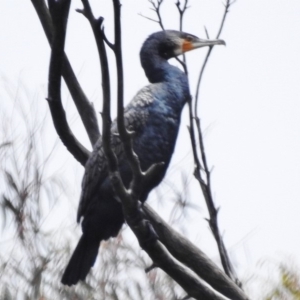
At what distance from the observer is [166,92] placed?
13.0ft

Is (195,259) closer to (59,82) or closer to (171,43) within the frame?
A: (59,82)

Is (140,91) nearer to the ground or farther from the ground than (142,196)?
farther from the ground

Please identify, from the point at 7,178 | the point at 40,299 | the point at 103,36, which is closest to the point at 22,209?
the point at 7,178

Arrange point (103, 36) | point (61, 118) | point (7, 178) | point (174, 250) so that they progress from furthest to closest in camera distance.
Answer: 1. point (7, 178)
2. point (174, 250)
3. point (61, 118)
4. point (103, 36)

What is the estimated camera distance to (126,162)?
3832 mm

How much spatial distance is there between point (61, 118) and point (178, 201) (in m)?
2.11

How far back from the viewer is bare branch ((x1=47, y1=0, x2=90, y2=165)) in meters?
2.84

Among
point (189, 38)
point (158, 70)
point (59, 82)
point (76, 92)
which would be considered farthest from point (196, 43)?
point (59, 82)

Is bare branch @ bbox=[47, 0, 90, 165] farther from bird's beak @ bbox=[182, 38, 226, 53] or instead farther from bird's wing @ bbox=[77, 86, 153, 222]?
bird's beak @ bbox=[182, 38, 226, 53]

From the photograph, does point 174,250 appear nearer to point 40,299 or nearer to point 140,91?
point 140,91

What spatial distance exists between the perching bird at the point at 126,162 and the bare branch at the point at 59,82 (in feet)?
0.33

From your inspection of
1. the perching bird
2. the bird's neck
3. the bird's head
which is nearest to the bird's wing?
the perching bird

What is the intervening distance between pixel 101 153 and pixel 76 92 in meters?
0.30

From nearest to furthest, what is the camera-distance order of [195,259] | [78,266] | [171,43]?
[195,259]
[78,266]
[171,43]
